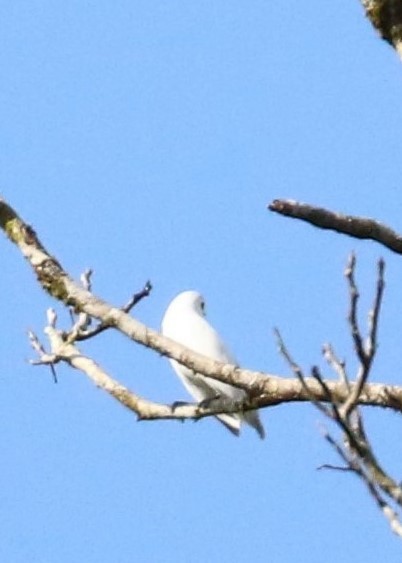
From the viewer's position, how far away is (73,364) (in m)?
5.87

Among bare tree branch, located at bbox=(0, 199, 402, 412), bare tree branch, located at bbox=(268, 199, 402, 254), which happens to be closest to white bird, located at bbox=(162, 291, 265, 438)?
bare tree branch, located at bbox=(0, 199, 402, 412)

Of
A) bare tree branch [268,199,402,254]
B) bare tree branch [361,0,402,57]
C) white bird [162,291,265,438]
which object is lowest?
bare tree branch [268,199,402,254]

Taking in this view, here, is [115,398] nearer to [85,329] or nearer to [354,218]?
[85,329]

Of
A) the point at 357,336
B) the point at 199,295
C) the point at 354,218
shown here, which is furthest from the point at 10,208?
the point at 199,295

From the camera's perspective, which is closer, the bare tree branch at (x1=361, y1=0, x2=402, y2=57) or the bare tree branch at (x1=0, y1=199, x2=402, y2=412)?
the bare tree branch at (x1=361, y1=0, x2=402, y2=57)

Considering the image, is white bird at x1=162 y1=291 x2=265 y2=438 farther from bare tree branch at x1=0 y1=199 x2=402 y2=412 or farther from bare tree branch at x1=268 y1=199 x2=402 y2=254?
bare tree branch at x1=268 y1=199 x2=402 y2=254

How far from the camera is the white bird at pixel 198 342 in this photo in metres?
8.52

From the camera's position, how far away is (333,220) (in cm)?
406

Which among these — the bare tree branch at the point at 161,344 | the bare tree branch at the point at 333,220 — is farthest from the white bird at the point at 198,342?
the bare tree branch at the point at 333,220

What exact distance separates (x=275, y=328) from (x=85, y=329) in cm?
232

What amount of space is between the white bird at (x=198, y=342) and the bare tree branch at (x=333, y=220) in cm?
343

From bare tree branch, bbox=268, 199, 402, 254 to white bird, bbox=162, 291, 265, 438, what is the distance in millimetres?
3433

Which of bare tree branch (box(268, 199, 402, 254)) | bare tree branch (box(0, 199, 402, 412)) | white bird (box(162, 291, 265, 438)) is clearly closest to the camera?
bare tree branch (box(268, 199, 402, 254))

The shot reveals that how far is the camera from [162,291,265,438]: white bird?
852cm
